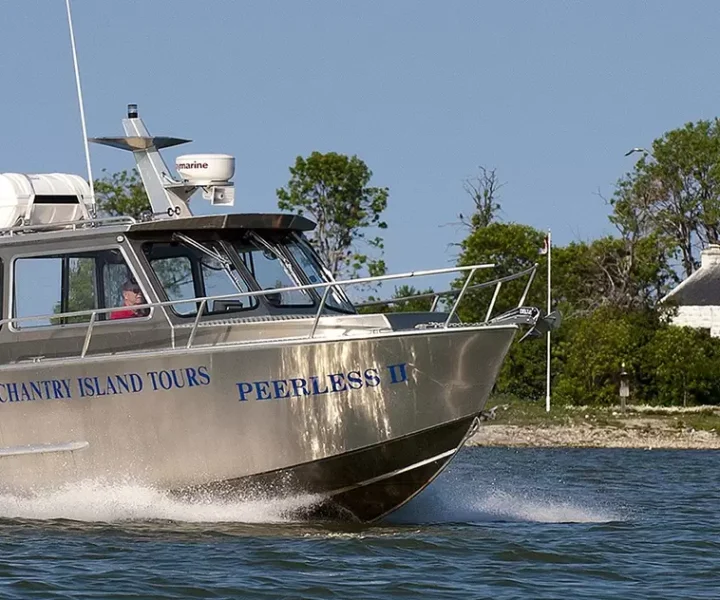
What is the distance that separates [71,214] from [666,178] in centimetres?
4328

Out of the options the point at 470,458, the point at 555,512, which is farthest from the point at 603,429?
the point at 555,512

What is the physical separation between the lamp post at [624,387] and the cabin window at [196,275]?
23365 mm

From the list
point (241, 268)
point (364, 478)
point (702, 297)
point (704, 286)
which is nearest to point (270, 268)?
point (241, 268)

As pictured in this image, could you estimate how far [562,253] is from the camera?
49344 millimetres

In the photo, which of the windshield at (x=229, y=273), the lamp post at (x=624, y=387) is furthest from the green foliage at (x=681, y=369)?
the windshield at (x=229, y=273)

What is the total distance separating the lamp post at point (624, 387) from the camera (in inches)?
1495

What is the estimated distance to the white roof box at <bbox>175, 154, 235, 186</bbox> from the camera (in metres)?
15.5

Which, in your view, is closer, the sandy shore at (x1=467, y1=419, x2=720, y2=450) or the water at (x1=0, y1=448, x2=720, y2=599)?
the water at (x1=0, y1=448, x2=720, y2=599)

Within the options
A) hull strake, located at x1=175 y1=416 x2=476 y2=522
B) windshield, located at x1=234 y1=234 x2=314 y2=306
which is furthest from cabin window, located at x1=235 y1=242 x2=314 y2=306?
hull strake, located at x1=175 y1=416 x2=476 y2=522

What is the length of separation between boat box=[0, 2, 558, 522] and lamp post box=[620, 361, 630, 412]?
76.4 ft

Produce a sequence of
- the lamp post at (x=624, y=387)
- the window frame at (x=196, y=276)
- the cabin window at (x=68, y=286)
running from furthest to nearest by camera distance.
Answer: the lamp post at (x=624, y=387)
the cabin window at (x=68, y=286)
the window frame at (x=196, y=276)

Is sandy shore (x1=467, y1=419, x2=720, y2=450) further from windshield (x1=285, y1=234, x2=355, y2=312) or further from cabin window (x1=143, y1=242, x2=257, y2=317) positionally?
cabin window (x1=143, y1=242, x2=257, y2=317)

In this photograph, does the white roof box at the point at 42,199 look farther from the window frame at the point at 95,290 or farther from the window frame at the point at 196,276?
the window frame at the point at 196,276

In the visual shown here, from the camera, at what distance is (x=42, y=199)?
640 inches
